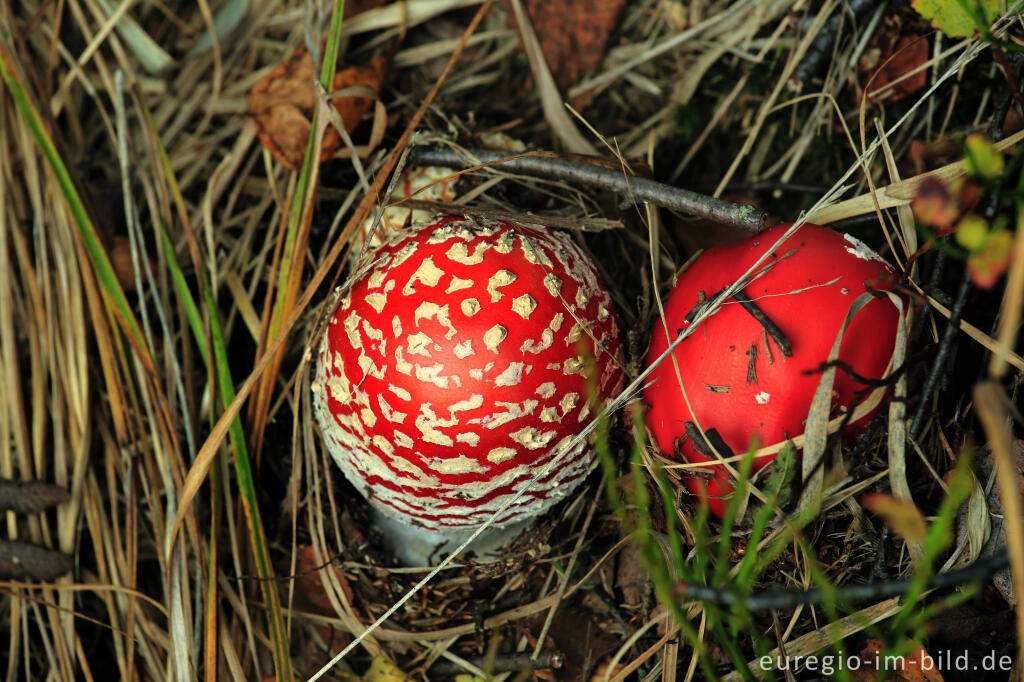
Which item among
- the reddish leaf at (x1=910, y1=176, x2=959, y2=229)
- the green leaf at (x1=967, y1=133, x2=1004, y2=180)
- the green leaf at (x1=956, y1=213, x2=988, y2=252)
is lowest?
the green leaf at (x1=956, y1=213, x2=988, y2=252)

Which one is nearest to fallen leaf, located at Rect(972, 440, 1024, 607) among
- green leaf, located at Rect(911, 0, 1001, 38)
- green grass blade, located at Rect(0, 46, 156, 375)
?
green leaf, located at Rect(911, 0, 1001, 38)

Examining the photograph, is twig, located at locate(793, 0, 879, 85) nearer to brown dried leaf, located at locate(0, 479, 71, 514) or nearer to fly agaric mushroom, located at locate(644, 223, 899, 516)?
fly agaric mushroom, located at locate(644, 223, 899, 516)

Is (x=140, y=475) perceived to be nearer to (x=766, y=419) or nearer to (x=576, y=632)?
(x=576, y=632)

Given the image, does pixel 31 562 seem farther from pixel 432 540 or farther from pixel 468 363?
pixel 468 363

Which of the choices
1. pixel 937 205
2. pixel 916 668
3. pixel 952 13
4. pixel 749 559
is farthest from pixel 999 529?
pixel 952 13

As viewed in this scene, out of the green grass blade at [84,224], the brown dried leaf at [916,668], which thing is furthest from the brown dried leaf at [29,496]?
the brown dried leaf at [916,668]

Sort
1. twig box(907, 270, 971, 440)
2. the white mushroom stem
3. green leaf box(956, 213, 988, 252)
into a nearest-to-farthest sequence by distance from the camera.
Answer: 1. green leaf box(956, 213, 988, 252)
2. twig box(907, 270, 971, 440)
3. the white mushroom stem
